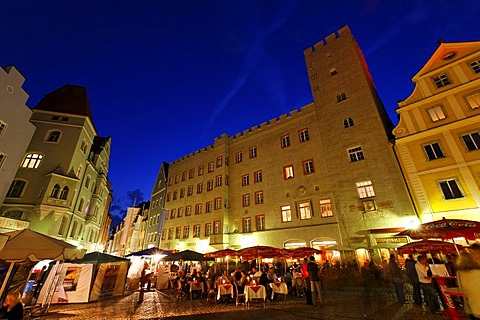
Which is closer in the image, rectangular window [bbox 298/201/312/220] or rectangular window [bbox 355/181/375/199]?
rectangular window [bbox 355/181/375/199]

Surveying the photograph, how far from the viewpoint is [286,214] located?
71.0 feet

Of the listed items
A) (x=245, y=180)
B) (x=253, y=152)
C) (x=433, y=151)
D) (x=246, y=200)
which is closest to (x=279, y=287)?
(x=246, y=200)

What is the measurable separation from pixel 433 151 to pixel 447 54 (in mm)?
8429

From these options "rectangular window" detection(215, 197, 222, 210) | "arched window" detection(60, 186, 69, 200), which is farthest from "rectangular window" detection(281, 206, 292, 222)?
"arched window" detection(60, 186, 69, 200)

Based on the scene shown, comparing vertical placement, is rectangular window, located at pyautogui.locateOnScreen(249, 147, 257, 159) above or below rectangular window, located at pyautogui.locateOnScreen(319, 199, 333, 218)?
above

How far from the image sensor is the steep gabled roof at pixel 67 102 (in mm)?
24703

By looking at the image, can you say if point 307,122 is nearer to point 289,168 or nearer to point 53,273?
point 289,168

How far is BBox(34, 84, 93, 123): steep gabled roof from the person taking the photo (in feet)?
81.0

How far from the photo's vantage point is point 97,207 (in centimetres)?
3148

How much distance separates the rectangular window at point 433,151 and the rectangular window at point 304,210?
9755 millimetres

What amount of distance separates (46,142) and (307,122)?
89.8 feet

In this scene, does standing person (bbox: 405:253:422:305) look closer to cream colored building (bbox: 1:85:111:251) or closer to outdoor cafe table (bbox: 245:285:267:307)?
outdoor cafe table (bbox: 245:285:267:307)

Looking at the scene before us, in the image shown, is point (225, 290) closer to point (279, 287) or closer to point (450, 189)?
point (279, 287)

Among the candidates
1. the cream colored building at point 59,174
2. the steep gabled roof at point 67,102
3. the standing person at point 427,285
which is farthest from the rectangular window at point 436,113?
the steep gabled roof at point 67,102
